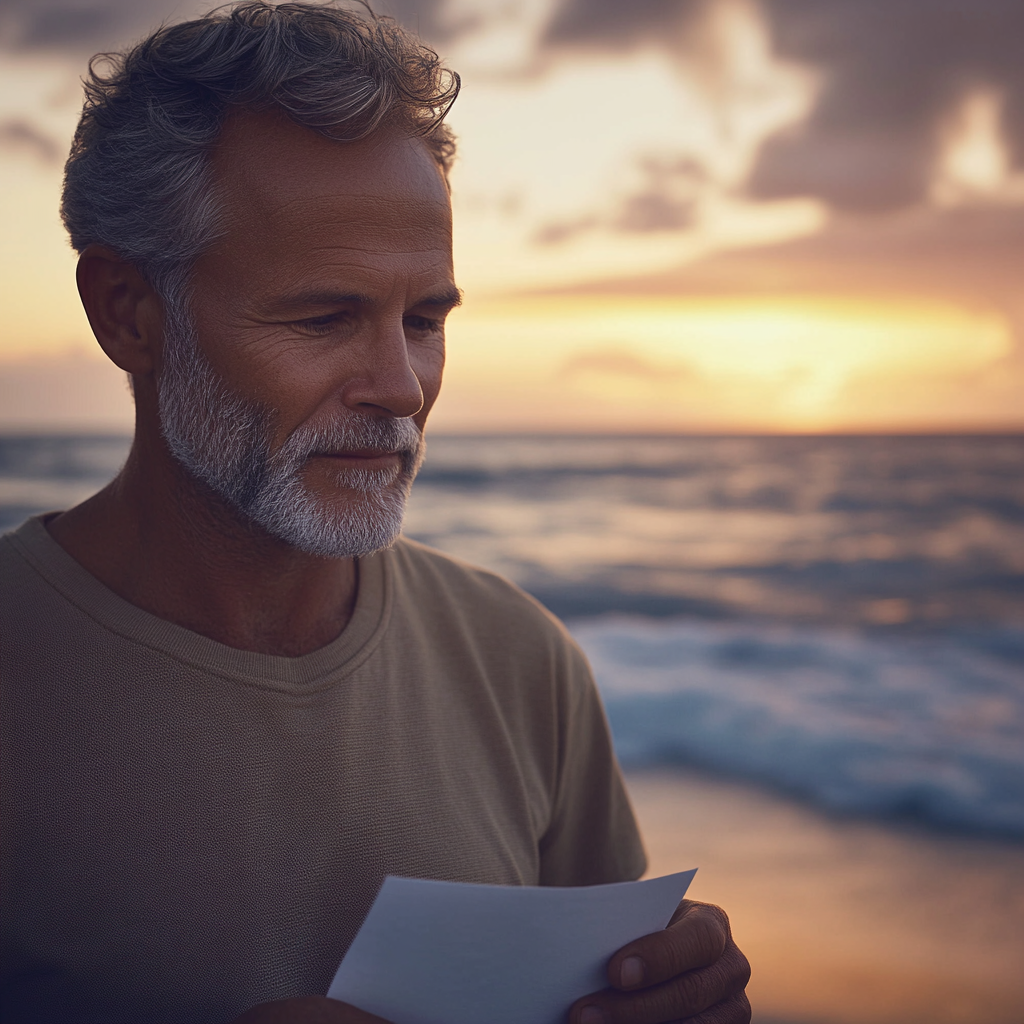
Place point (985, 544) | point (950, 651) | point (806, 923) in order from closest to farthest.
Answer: point (806, 923) → point (950, 651) → point (985, 544)

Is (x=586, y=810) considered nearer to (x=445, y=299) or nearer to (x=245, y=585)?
(x=245, y=585)

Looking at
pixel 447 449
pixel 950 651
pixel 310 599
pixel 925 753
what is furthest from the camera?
pixel 447 449

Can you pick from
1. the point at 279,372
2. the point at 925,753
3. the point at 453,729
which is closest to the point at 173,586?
the point at 279,372

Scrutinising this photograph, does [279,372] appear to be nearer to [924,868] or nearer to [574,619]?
[924,868]

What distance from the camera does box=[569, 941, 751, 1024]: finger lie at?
1312 mm

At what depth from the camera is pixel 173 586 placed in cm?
155

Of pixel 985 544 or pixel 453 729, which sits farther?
pixel 985 544

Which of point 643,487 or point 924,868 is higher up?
point 643,487

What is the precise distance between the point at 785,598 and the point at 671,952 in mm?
12517

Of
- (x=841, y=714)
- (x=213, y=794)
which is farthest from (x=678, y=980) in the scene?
(x=841, y=714)

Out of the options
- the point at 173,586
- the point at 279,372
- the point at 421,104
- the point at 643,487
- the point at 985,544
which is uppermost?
the point at 643,487

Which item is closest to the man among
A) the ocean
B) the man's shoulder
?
the man's shoulder

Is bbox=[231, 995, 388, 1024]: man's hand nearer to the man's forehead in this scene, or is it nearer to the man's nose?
the man's nose

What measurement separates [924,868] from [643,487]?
71.5 ft
